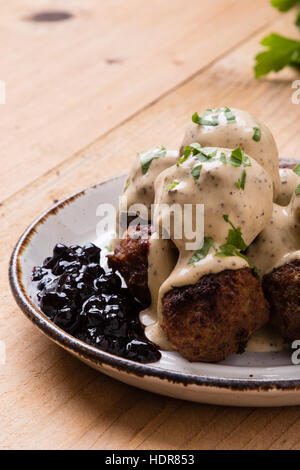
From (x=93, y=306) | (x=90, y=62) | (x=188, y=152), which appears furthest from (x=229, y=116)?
(x=90, y=62)

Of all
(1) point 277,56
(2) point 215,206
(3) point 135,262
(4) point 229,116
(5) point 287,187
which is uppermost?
(4) point 229,116

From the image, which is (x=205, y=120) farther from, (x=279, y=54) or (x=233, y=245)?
(x=279, y=54)

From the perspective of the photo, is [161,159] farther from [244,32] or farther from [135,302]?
[244,32]

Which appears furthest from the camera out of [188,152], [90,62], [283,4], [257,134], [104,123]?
[90,62]

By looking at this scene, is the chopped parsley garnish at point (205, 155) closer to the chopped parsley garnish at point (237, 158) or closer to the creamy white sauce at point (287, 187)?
the chopped parsley garnish at point (237, 158)

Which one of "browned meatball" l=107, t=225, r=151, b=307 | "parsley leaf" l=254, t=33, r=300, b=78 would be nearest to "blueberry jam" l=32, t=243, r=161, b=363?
"browned meatball" l=107, t=225, r=151, b=307

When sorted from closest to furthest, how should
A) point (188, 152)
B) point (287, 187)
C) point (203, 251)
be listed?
point (203, 251), point (188, 152), point (287, 187)
